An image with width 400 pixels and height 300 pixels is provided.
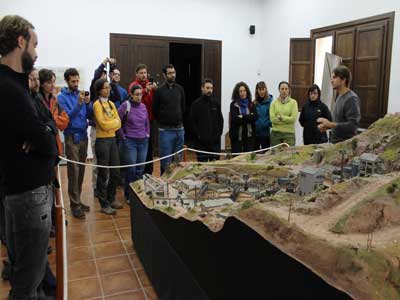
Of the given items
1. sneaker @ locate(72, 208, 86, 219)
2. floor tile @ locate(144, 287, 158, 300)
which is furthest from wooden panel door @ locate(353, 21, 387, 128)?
floor tile @ locate(144, 287, 158, 300)

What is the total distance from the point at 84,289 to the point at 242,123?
10.9ft

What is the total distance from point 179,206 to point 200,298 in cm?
64

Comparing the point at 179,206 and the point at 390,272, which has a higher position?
the point at 390,272

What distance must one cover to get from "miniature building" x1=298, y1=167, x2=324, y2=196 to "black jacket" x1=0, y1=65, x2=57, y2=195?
1.33 m

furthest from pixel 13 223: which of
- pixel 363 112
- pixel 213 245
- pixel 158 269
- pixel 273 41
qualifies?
pixel 273 41

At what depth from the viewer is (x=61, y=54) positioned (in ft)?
23.0

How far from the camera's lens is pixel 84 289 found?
2.80 meters

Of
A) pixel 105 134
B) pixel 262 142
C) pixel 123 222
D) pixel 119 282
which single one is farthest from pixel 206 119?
pixel 119 282

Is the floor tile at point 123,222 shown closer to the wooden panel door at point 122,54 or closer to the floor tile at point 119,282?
the floor tile at point 119,282

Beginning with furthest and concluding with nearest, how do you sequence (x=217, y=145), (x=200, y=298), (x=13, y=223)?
1. (x=217, y=145)
2. (x=200, y=298)
3. (x=13, y=223)

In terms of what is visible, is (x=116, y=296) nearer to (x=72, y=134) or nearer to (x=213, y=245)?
(x=213, y=245)

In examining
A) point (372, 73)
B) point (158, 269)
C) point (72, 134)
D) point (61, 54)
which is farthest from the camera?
point (61, 54)

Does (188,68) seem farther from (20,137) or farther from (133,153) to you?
(20,137)

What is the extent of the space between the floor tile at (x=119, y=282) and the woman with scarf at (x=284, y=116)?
3.16 metres
